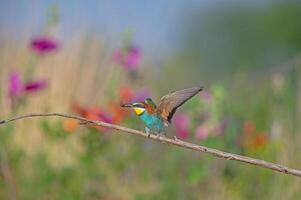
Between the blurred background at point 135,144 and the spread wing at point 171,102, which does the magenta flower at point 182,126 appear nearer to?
the blurred background at point 135,144

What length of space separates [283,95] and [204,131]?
1.41 feet

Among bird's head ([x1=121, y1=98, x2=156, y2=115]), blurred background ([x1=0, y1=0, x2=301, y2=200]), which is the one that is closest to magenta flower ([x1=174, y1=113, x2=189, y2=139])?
blurred background ([x1=0, y1=0, x2=301, y2=200])

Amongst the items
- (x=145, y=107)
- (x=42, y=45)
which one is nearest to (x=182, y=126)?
(x=42, y=45)

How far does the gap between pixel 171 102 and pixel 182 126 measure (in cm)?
224

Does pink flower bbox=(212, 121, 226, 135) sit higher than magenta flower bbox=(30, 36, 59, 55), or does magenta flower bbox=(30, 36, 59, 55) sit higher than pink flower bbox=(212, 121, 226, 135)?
magenta flower bbox=(30, 36, 59, 55)

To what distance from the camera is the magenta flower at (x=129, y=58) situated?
430cm

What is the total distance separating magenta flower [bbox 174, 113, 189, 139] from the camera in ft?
13.8

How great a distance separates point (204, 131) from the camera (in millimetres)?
4234

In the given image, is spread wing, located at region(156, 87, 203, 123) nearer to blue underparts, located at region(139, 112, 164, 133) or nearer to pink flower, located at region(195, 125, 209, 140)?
blue underparts, located at region(139, 112, 164, 133)

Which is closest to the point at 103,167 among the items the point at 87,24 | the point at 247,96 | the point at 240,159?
the point at 247,96

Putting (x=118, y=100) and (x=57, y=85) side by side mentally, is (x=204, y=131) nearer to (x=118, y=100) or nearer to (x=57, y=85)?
(x=118, y=100)

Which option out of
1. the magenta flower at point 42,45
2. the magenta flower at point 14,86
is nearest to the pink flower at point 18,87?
the magenta flower at point 14,86

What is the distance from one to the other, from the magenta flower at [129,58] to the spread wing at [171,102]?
2285 mm

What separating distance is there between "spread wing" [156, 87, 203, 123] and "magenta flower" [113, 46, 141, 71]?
7.50 ft
